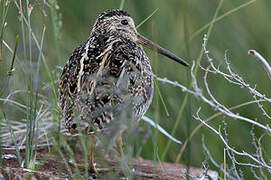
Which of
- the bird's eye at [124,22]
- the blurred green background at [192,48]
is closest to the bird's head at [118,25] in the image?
the bird's eye at [124,22]

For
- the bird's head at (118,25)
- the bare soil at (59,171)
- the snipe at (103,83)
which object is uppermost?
the bird's head at (118,25)

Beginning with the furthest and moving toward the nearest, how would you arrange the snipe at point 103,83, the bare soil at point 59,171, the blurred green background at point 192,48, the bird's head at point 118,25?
the blurred green background at point 192,48 → the bird's head at point 118,25 → the snipe at point 103,83 → the bare soil at point 59,171

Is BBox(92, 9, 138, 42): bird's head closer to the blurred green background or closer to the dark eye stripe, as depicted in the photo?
the dark eye stripe

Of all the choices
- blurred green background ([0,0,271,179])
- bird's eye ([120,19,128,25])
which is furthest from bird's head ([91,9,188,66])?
blurred green background ([0,0,271,179])

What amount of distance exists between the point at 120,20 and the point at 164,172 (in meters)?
1.28

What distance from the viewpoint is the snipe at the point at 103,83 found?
3.35m

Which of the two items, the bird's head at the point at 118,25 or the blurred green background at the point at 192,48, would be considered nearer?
the bird's head at the point at 118,25

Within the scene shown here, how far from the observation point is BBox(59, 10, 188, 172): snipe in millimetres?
Result: 3350

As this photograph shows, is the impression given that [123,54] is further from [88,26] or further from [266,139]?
[88,26]

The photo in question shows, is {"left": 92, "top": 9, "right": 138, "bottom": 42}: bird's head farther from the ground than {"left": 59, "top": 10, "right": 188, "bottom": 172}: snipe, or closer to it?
farther from the ground

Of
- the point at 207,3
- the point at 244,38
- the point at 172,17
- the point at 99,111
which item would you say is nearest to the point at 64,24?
the point at 172,17

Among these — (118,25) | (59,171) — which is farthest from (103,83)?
(118,25)

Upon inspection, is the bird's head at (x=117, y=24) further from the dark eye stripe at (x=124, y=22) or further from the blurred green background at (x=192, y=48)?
the blurred green background at (x=192, y=48)

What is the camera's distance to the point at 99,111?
3.31m
